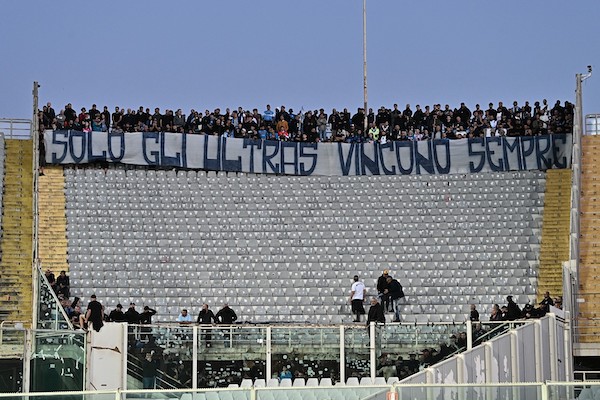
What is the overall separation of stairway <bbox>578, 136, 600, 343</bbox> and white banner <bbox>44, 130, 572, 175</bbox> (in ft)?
5.18

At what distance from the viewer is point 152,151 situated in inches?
1336

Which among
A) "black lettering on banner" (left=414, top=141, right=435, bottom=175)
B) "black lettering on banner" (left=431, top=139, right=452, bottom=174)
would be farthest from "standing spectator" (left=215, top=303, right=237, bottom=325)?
"black lettering on banner" (left=431, top=139, right=452, bottom=174)

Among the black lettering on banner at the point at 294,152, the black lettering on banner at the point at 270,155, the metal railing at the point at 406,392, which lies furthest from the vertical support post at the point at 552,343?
the black lettering on banner at the point at 270,155

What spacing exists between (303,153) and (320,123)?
1.08 meters

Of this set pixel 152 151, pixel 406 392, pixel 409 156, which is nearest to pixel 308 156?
pixel 409 156

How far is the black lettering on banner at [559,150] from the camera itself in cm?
3259

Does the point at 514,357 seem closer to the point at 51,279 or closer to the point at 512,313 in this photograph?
the point at 512,313

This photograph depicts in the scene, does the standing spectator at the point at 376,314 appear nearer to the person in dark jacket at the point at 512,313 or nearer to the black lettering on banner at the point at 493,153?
the person in dark jacket at the point at 512,313

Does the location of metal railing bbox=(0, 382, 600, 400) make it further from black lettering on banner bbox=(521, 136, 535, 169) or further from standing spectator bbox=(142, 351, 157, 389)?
black lettering on banner bbox=(521, 136, 535, 169)

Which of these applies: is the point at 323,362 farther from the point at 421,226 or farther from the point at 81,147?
the point at 81,147

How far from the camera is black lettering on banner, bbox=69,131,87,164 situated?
33.3m

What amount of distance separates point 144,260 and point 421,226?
600cm

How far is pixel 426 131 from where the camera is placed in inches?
1352

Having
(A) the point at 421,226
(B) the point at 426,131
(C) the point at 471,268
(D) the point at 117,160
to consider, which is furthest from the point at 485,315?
(D) the point at 117,160
